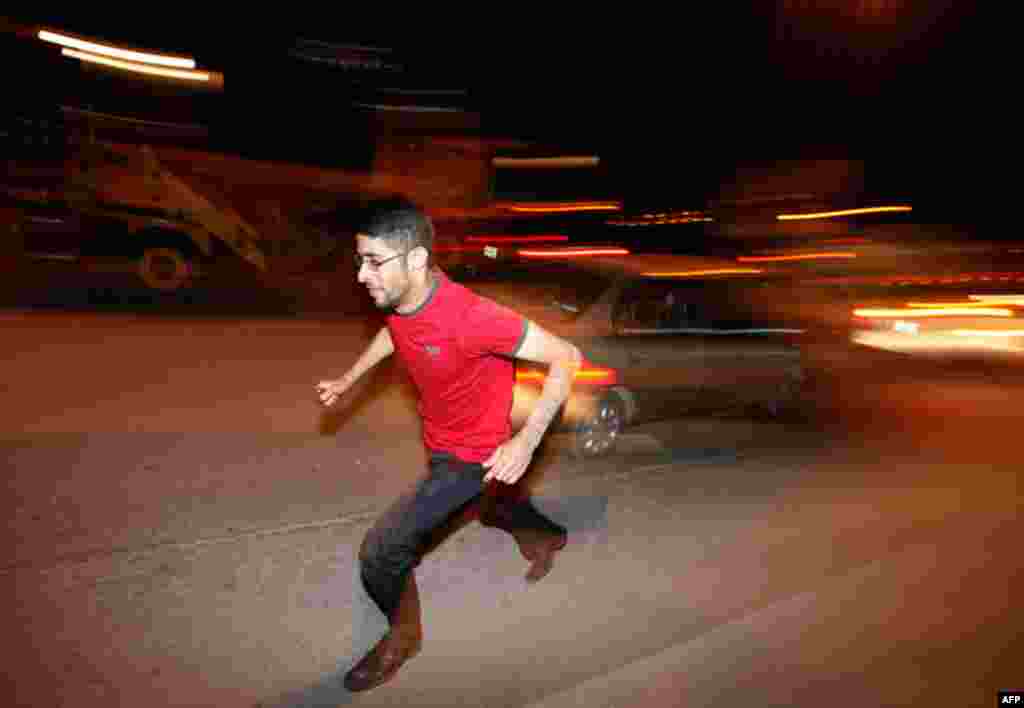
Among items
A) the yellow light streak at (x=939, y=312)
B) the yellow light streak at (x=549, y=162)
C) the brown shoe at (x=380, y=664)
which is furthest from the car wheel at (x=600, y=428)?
the yellow light streak at (x=549, y=162)

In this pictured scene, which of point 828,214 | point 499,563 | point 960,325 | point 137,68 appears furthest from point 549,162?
point 499,563

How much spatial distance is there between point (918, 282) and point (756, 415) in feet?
18.4

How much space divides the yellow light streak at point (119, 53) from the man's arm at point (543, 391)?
17997 millimetres

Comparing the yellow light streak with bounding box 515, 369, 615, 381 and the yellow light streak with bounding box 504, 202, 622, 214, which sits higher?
the yellow light streak with bounding box 504, 202, 622, 214

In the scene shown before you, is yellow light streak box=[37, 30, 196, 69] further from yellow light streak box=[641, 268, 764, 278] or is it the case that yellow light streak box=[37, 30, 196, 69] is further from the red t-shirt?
the red t-shirt

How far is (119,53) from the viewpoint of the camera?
1664 centimetres

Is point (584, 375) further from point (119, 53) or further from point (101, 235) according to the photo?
point (119, 53)

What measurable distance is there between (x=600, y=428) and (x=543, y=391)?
3666 millimetres

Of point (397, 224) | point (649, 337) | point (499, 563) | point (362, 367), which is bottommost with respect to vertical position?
point (499, 563)

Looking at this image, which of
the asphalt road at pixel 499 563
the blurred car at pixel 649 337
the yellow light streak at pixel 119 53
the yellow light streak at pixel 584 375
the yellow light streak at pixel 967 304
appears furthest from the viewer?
the yellow light streak at pixel 119 53

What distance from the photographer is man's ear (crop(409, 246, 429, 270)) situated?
2.76 m

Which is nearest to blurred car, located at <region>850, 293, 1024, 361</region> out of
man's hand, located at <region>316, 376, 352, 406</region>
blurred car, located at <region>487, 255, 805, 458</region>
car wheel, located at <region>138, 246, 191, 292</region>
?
blurred car, located at <region>487, 255, 805, 458</region>

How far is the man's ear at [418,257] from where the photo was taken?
2.76 m

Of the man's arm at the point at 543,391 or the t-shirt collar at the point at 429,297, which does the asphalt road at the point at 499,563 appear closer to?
the man's arm at the point at 543,391
